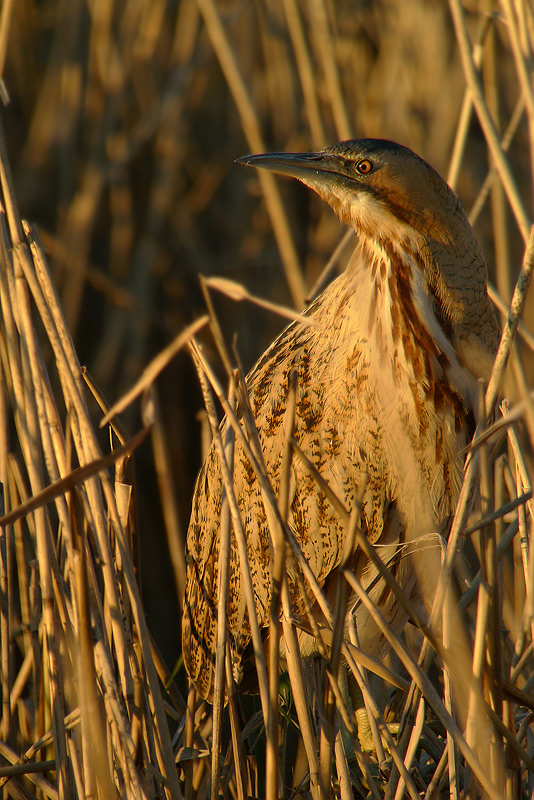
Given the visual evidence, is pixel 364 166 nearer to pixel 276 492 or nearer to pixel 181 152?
pixel 276 492

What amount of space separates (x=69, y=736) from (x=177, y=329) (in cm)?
253

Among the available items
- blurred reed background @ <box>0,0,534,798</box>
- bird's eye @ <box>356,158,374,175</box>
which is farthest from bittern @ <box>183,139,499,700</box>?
blurred reed background @ <box>0,0,534,798</box>

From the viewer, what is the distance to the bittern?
188 centimetres

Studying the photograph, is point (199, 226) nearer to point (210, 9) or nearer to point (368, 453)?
point (210, 9)

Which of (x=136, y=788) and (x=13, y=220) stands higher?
(x=13, y=220)

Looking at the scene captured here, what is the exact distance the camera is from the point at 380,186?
6.22 ft

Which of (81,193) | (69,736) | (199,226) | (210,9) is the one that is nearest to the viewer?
(69,736)

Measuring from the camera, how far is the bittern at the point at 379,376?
1881 millimetres

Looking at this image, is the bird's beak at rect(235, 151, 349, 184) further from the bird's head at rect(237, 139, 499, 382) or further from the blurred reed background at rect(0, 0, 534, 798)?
the blurred reed background at rect(0, 0, 534, 798)

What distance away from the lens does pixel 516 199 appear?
200 centimetres

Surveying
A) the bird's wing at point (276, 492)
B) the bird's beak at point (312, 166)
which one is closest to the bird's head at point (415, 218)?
the bird's beak at point (312, 166)

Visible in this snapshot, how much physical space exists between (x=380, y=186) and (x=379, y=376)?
1.32 ft

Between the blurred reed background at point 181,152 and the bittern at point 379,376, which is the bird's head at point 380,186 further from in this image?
the blurred reed background at point 181,152

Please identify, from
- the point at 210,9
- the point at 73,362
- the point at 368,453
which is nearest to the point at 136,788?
the point at 73,362
